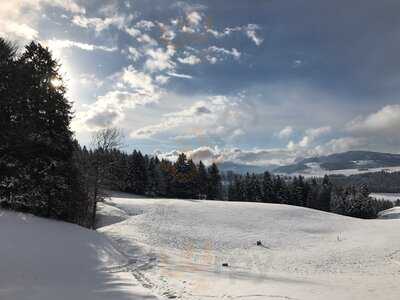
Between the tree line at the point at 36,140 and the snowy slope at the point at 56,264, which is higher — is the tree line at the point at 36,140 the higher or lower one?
the higher one

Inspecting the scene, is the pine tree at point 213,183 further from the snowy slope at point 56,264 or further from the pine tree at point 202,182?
the snowy slope at point 56,264

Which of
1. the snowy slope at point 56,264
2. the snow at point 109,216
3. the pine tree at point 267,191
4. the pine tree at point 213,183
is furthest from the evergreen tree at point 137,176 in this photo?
the snowy slope at point 56,264

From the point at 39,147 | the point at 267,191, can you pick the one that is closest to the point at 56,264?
the point at 39,147

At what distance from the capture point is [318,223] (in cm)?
5012

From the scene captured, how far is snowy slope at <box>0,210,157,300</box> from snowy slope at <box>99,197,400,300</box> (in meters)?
1.72

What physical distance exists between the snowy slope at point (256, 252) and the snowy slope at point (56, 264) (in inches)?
67.7

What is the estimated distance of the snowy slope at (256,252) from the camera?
55.2 ft

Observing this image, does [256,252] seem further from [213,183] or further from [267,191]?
[267,191]

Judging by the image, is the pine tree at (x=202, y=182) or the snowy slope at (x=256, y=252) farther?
the pine tree at (x=202, y=182)

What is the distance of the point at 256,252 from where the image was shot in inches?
1351

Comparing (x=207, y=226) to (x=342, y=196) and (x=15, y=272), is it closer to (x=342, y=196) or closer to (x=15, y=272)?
(x=15, y=272)

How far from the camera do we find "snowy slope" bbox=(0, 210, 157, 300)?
12.7 metres

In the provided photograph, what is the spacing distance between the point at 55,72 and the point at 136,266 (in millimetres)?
A: 17812

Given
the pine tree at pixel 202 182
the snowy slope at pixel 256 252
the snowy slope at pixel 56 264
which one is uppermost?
the pine tree at pixel 202 182
